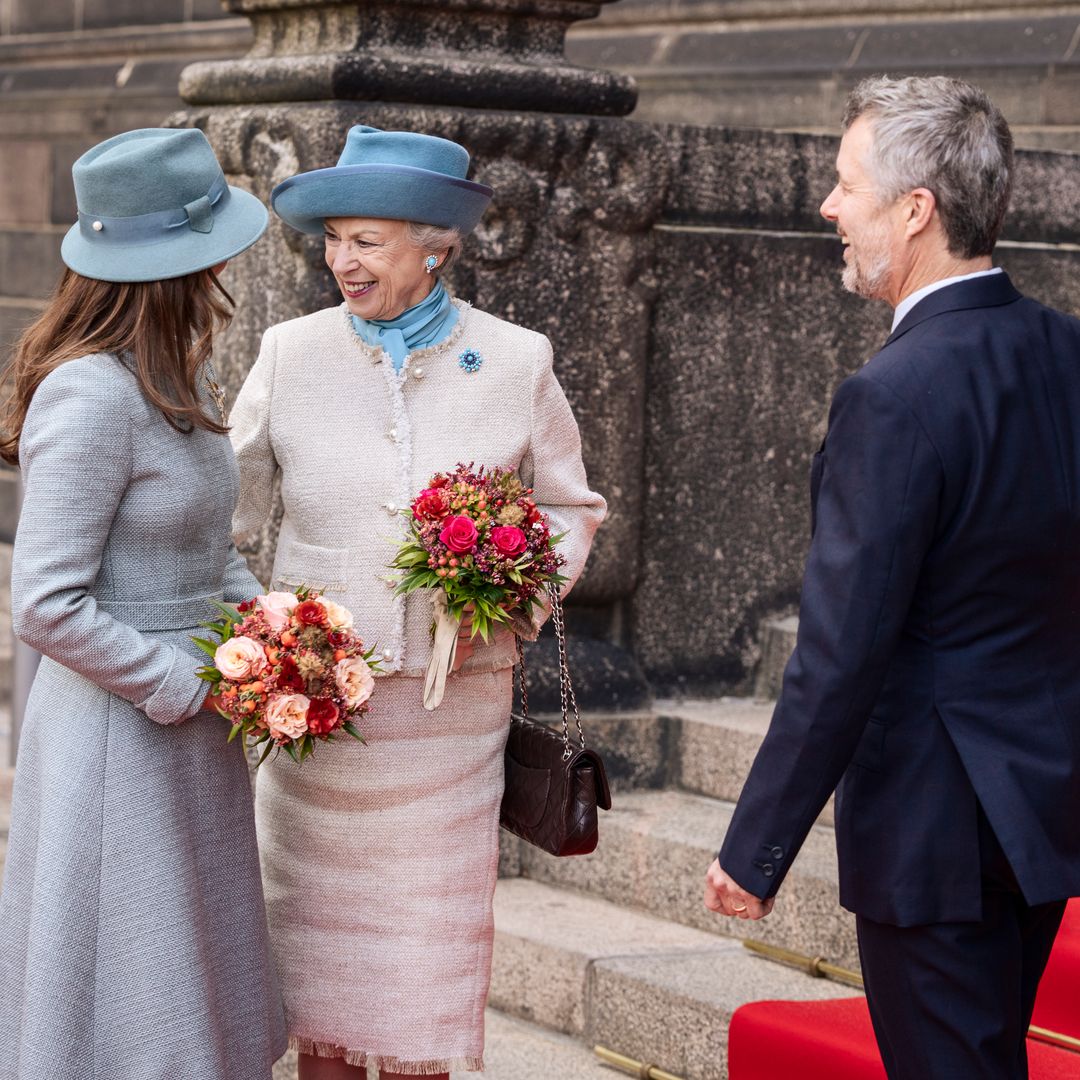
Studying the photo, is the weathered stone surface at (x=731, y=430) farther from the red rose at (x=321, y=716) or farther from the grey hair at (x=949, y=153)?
the grey hair at (x=949, y=153)

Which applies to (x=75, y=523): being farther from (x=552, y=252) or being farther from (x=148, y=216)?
(x=552, y=252)

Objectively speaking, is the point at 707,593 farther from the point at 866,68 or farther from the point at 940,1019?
the point at 940,1019

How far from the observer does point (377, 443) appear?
354 cm

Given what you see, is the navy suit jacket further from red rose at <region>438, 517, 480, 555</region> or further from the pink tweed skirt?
the pink tweed skirt

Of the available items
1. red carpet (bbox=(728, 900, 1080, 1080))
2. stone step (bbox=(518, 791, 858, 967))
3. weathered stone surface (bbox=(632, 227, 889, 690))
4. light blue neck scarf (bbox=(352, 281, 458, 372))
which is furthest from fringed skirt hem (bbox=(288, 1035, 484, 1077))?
weathered stone surface (bbox=(632, 227, 889, 690))

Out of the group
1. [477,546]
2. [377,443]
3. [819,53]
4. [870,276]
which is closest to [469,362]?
[377,443]

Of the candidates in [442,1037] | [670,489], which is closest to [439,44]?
[670,489]

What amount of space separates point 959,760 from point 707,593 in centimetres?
288

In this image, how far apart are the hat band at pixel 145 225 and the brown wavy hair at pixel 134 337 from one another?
0.24ft

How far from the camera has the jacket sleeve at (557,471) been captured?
3625 mm

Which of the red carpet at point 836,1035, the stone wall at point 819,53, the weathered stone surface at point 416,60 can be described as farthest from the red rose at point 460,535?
the stone wall at point 819,53

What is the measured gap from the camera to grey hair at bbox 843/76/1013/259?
107 inches

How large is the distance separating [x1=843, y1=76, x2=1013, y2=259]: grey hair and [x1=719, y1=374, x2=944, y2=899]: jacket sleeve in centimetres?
29

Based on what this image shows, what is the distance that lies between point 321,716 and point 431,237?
945 millimetres
